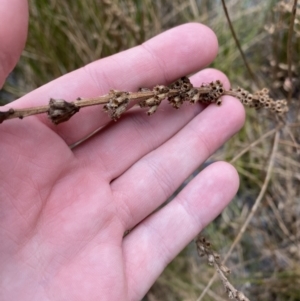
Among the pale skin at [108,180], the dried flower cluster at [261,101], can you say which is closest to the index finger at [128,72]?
the pale skin at [108,180]

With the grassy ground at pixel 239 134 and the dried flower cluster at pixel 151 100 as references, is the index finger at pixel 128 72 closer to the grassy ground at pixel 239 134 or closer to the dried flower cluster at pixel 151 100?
the dried flower cluster at pixel 151 100

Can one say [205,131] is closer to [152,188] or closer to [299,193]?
[152,188]

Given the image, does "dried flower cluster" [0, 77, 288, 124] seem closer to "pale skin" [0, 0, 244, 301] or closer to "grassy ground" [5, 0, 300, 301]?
"pale skin" [0, 0, 244, 301]

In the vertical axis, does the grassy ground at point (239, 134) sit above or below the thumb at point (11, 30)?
below

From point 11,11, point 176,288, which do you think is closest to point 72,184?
point 11,11

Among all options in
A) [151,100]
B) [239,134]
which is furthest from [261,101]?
[239,134]

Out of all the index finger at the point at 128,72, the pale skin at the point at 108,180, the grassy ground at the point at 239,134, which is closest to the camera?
the pale skin at the point at 108,180

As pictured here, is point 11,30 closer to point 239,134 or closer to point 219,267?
point 219,267
